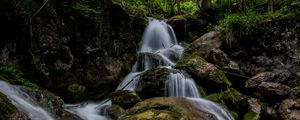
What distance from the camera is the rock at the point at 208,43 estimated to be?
Answer: 14.6 m

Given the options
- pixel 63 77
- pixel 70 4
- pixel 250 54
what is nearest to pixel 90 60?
pixel 63 77

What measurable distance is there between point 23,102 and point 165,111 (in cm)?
285

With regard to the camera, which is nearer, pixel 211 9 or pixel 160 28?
pixel 160 28

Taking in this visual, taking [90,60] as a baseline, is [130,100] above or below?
below

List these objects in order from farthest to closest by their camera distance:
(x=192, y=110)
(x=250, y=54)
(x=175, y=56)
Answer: (x=175, y=56), (x=250, y=54), (x=192, y=110)

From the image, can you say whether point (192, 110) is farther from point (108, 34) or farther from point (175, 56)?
point (175, 56)

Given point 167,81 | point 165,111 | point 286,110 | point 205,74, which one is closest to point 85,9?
point 167,81

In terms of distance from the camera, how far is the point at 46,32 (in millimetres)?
10898

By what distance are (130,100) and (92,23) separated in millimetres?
3357

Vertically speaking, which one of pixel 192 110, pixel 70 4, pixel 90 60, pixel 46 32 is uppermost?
pixel 70 4

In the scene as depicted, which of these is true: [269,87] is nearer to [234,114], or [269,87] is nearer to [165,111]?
[234,114]

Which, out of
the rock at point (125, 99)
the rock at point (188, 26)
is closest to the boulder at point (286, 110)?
the rock at point (125, 99)

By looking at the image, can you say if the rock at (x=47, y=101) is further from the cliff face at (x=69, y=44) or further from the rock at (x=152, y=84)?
the rock at (x=152, y=84)

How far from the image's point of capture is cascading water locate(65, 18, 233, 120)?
1020 cm
